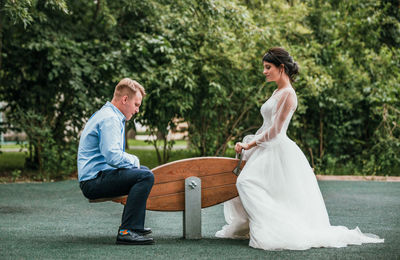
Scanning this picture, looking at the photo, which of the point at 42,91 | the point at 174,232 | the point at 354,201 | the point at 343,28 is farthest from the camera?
the point at 343,28

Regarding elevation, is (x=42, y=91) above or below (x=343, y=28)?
below

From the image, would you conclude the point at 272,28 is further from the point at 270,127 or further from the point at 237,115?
the point at 270,127

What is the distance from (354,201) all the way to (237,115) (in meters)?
4.11

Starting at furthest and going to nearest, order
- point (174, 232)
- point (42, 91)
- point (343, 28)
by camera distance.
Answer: point (343, 28), point (42, 91), point (174, 232)

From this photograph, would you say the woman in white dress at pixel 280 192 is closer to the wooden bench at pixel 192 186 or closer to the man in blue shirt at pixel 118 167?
the wooden bench at pixel 192 186

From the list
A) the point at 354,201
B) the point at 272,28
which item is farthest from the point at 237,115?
the point at 354,201

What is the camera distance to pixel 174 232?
5.18 m

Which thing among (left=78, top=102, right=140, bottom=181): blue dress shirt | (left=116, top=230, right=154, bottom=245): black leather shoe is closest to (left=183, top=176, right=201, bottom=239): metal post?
(left=116, top=230, right=154, bottom=245): black leather shoe

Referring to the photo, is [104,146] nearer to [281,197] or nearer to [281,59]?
[281,197]

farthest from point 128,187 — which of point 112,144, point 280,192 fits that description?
point 280,192

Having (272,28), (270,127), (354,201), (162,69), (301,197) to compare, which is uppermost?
(272,28)

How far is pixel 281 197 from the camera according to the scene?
4.46 m

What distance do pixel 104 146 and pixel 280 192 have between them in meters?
1.48

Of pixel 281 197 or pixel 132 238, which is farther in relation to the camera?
pixel 281 197
